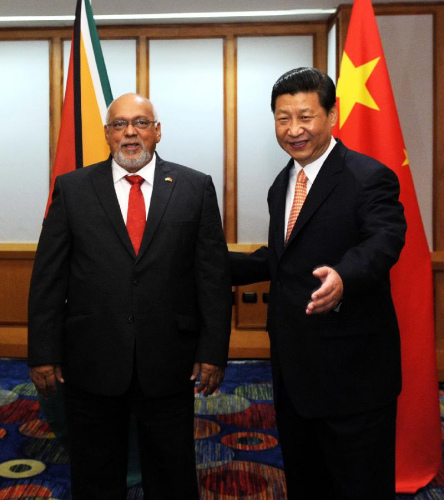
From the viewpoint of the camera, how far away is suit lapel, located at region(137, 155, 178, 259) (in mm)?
1688

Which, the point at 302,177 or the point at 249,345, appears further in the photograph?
the point at 249,345

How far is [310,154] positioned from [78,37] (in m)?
1.51

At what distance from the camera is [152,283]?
1.68 m

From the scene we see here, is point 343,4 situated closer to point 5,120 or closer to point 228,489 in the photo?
point 5,120

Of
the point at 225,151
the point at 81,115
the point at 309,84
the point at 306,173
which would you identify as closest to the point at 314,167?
the point at 306,173

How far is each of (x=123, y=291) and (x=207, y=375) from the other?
369 mm

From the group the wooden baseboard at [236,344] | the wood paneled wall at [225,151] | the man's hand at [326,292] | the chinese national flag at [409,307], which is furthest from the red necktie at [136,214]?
the wooden baseboard at [236,344]

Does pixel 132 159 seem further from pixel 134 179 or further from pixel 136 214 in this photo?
pixel 136 214

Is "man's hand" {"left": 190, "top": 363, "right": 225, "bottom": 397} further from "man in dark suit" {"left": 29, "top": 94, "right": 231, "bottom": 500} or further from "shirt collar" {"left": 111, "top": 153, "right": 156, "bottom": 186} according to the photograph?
"shirt collar" {"left": 111, "top": 153, "right": 156, "bottom": 186}

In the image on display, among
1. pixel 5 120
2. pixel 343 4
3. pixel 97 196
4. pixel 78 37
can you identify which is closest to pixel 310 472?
pixel 97 196

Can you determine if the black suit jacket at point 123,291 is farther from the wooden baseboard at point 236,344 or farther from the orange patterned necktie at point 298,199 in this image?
the wooden baseboard at point 236,344

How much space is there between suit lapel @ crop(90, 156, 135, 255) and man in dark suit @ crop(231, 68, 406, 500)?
450 mm

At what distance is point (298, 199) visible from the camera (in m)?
1.64

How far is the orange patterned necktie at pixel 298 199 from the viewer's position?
5.33 feet
